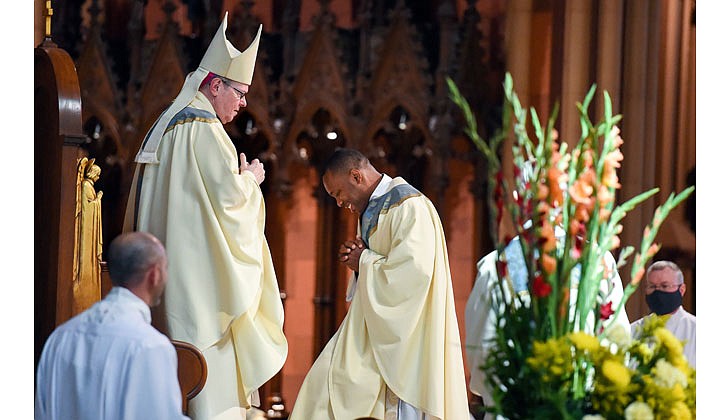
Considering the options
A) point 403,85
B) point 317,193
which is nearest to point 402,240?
point 403,85

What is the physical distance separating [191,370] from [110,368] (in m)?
1.05

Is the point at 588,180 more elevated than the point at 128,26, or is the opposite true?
the point at 128,26

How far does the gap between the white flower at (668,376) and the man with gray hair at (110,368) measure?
1.43 meters

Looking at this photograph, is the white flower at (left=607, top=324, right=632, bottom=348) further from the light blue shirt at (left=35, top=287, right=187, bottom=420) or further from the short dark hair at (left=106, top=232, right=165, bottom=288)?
the short dark hair at (left=106, top=232, right=165, bottom=288)

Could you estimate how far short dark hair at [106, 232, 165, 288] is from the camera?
375cm

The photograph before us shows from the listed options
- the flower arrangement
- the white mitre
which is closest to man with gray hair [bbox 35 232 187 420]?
the flower arrangement

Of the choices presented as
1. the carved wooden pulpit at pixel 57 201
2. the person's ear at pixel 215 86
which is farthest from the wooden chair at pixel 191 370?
the person's ear at pixel 215 86

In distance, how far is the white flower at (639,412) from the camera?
300cm

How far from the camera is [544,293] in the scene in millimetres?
3156

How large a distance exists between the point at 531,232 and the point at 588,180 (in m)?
0.21

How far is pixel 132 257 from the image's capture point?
3.77m

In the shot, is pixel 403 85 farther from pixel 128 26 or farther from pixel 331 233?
pixel 128 26

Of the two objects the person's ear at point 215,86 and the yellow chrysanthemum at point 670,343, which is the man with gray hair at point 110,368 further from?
the person's ear at point 215,86

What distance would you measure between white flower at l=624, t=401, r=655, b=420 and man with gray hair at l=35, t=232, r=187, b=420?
136 centimetres
